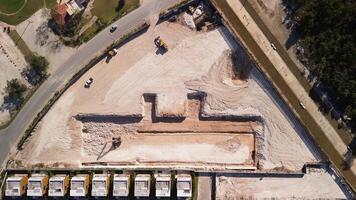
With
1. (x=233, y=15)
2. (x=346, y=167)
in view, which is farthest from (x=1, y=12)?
(x=346, y=167)

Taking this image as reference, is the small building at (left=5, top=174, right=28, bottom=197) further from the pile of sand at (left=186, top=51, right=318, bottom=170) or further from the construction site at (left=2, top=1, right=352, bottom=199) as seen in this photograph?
the pile of sand at (left=186, top=51, right=318, bottom=170)

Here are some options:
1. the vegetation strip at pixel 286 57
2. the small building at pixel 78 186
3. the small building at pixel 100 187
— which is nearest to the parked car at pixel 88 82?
the small building at pixel 78 186

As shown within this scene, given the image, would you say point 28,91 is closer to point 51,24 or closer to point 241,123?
point 51,24

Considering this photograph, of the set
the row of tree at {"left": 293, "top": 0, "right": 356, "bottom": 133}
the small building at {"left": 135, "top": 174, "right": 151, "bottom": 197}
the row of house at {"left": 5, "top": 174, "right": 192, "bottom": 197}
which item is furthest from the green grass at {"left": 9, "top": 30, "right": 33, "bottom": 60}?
the row of tree at {"left": 293, "top": 0, "right": 356, "bottom": 133}

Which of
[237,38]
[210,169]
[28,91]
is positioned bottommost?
[210,169]

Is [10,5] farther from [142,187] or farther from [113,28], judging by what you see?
[142,187]

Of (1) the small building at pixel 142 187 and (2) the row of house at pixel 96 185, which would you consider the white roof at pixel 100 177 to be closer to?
(2) the row of house at pixel 96 185

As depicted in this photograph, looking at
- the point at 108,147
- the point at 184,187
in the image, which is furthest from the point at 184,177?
the point at 108,147
